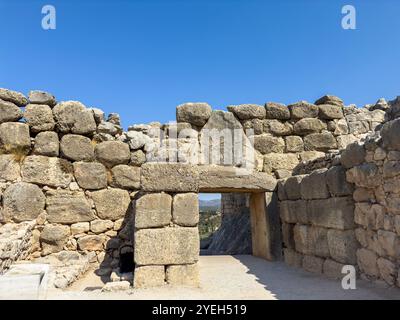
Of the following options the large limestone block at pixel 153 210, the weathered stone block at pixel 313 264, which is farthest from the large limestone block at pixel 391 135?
the large limestone block at pixel 153 210

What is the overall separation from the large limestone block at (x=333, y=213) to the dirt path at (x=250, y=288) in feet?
2.73

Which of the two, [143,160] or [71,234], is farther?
[143,160]

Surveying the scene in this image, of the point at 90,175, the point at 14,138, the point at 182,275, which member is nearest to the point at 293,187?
the point at 182,275

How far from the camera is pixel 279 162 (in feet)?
23.5

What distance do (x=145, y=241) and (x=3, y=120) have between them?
11.9ft

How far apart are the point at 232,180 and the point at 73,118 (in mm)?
3355

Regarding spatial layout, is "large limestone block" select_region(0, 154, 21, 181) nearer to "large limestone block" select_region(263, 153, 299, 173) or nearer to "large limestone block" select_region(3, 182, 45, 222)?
"large limestone block" select_region(3, 182, 45, 222)

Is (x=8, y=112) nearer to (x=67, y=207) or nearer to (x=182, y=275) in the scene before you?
(x=67, y=207)

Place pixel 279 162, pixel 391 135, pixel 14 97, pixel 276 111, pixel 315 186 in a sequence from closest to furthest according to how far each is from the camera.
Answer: pixel 391 135 < pixel 315 186 < pixel 14 97 < pixel 279 162 < pixel 276 111

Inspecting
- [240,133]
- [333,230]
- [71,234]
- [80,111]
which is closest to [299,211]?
[333,230]

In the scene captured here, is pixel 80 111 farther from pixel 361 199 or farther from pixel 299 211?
pixel 361 199

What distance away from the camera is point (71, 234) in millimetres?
5719

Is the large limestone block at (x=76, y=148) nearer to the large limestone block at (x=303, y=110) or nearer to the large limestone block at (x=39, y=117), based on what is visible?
the large limestone block at (x=39, y=117)

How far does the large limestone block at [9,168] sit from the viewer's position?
5504 mm
